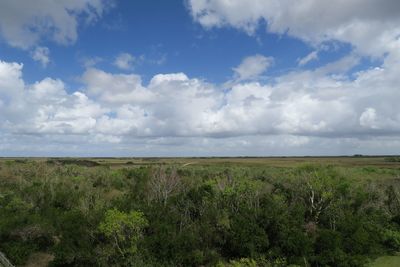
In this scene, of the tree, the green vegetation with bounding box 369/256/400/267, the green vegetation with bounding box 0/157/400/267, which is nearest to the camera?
the tree

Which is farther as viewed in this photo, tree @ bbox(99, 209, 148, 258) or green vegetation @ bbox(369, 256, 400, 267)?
green vegetation @ bbox(369, 256, 400, 267)

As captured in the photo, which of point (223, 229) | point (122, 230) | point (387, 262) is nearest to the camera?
point (122, 230)

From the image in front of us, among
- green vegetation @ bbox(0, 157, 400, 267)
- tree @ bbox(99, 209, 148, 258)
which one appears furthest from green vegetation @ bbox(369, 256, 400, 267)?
tree @ bbox(99, 209, 148, 258)

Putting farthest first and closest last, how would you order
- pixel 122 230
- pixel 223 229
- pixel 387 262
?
pixel 223 229 < pixel 387 262 < pixel 122 230

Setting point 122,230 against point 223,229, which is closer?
point 122,230

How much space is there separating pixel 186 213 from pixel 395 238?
66.6 ft

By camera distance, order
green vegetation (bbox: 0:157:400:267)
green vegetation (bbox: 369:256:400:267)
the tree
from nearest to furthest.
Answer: the tree → green vegetation (bbox: 0:157:400:267) → green vegetation (bbox: 369:256:400:267)

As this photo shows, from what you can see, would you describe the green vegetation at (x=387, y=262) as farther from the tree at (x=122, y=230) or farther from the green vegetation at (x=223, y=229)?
the tree at (x=122, y=230)

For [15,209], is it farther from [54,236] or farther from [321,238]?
→ [321,238]

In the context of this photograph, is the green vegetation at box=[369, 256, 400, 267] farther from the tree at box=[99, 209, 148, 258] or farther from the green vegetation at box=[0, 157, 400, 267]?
the tree at box=[99, 209, 148, 258]

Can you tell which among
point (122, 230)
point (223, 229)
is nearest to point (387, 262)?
point (223, 229)

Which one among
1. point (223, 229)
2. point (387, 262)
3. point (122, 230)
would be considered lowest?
point (387, 262)

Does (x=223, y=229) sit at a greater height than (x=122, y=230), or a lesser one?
lesser

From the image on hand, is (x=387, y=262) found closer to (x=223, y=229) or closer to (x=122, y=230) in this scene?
(x=223, y=229)
